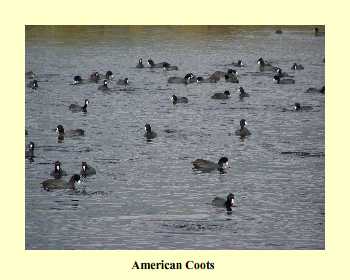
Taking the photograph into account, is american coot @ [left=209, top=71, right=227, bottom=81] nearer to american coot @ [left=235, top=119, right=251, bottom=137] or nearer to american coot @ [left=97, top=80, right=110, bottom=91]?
american coot @ [left=97, top=80, right=110, bottom=91]

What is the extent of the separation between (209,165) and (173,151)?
1878 millimetres

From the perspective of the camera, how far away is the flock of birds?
26062 millimetres

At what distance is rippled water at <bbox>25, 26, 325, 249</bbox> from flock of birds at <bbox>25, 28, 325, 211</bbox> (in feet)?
0.82

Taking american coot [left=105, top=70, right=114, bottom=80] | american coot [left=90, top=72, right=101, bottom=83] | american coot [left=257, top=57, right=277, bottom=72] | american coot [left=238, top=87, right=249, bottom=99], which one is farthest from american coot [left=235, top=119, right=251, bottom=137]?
american coot [left=257, top=57, right=277, bottom=72]

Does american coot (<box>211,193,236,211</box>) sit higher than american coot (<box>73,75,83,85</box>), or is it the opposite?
american coot (<box>73,75,83,85</box>)

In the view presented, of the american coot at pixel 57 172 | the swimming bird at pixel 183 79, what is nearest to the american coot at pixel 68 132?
the american coot at pixel 57 172

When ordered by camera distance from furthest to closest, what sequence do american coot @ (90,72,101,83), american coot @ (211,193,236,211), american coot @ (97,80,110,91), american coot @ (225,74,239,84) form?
1. american coot @ (225,74,239,84)
2. american coot @ (90,72,101,83)
3. american coot @ (97,80,110,91)
4. american coot @ (211,193,236,211)

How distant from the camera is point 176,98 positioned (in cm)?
3609

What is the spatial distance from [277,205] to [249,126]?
811cm

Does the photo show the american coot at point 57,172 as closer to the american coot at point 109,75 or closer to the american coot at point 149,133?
the american coot at point 149,133

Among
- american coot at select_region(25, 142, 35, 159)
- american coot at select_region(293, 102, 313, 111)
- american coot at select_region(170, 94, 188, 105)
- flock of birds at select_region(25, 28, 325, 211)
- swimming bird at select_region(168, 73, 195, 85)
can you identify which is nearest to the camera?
flock of birds at select_region(25, 28, 325, 211)

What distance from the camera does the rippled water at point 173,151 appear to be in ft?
74.9

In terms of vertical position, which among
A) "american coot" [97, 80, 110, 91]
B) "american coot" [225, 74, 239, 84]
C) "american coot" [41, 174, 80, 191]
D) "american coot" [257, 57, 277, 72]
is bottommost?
"american coot" [41, 174, 80, 191]

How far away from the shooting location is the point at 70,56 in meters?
44.1
